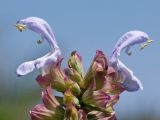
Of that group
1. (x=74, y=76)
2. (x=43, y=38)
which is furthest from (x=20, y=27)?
(x=74, y=76)

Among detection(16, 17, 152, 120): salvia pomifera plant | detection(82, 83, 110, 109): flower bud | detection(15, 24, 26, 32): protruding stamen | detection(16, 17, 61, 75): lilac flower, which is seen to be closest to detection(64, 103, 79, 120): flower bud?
detection(16, 17, 152, 120): salvia pomifera plant

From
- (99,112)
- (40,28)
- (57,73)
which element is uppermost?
(40,28)

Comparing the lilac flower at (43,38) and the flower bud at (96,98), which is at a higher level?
the lilac flower at (43,38)

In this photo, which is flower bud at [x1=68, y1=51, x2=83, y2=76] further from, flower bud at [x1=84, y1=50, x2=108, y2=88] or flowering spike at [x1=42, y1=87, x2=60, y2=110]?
flowering spike at [x1=42, y1=87, x2=60, y2=110]

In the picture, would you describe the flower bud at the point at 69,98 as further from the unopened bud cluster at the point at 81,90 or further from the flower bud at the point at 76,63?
the flower bud at the point at 76,63

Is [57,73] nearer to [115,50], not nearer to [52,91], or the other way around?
[52,91]

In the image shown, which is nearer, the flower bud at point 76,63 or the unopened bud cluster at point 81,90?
the unopened bud cluster at point 81,90

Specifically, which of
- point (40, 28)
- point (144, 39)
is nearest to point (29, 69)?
point (40, 28)

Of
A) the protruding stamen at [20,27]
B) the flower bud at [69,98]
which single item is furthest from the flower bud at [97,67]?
the protruding stamen at [20,27]
